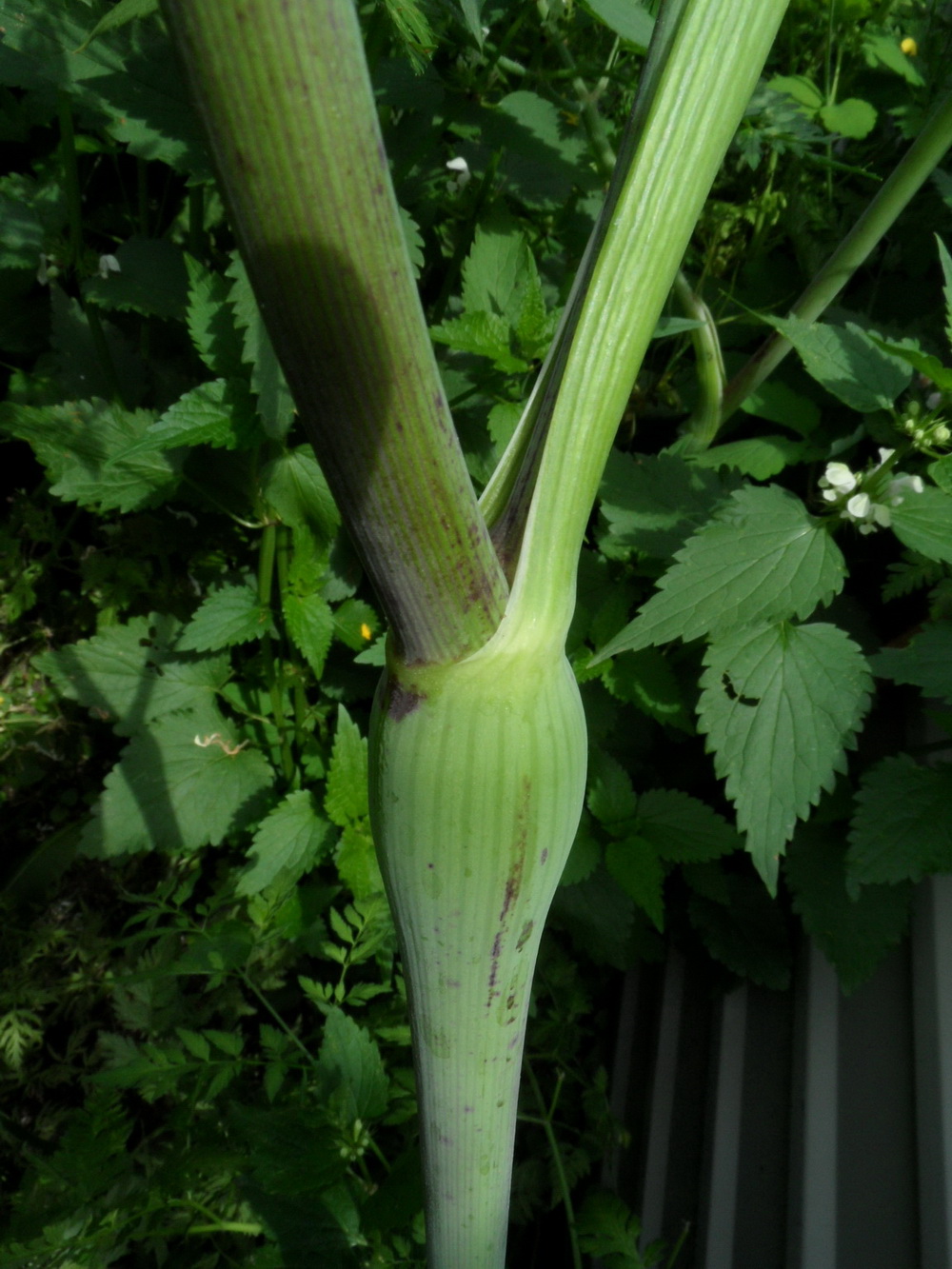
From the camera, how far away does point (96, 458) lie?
1.04m

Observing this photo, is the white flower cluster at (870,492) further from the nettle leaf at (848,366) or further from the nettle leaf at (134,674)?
the nettle leaf at (134,674)

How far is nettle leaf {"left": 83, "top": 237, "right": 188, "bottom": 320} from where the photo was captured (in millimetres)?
986

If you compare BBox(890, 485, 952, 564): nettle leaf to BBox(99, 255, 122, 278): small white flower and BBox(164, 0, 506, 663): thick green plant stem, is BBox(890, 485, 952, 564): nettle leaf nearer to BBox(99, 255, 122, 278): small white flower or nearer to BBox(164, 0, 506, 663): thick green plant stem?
BBox(164, 0, 506, 663): thick green plant stem

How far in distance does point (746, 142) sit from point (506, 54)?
426 mm

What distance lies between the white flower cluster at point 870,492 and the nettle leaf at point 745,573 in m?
0.04

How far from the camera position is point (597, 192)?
3.56 ft

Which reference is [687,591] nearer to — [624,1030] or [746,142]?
[746,142]

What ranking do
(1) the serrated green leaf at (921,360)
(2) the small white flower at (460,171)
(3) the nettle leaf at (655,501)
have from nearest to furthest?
1. (1) the serrated green leaf at (921,360)
2. (3) the nettle leaf at (655,501)
3. (2) the small white flower at (460,171)

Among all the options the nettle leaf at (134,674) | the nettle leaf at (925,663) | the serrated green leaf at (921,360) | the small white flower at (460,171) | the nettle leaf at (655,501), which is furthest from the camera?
the nettle leaf at (134,674)

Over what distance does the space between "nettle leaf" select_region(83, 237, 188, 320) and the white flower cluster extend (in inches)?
30.0

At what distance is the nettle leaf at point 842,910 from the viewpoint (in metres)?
0.93

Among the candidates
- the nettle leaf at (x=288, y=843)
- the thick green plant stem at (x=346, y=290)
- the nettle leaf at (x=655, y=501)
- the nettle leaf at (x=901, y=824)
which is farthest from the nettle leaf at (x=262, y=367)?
the nettle leaf at (x=901, y=824)

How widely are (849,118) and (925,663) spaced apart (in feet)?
2.53

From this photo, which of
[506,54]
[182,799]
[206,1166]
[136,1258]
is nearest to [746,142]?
[506,54]
